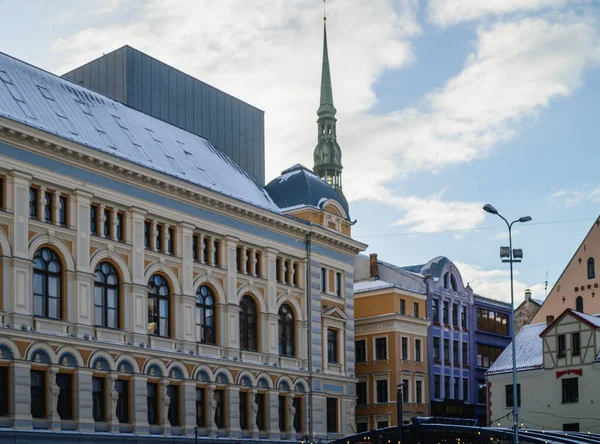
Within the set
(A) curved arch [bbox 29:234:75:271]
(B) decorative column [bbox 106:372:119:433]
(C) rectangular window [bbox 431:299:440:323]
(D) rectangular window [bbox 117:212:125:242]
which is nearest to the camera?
(A) curved arch [bbox 29:234:75:271]

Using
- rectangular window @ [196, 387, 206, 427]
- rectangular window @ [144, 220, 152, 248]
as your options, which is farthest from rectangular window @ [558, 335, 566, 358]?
rectangular window @ [144, 220, 152, 248]

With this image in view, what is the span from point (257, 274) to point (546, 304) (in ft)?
86.6

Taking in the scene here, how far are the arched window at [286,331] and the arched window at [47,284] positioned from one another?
18.3 meters

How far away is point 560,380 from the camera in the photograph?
221ft

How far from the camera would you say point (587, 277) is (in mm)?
76625

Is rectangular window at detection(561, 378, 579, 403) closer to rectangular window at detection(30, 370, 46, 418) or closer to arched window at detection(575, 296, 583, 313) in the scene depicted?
arched window at detection(575, 296, 583, 313)

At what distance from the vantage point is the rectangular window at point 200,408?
5766cm

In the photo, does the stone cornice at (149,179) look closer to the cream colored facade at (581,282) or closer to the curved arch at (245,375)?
the curved arch at (245,375)

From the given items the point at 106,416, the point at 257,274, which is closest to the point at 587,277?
the point at 257,274

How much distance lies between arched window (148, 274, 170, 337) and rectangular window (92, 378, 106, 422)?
14.7 feet

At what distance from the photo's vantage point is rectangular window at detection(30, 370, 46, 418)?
47.9 meters

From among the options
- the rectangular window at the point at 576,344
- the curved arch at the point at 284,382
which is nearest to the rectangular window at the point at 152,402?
the curved arch at the point at 284,382

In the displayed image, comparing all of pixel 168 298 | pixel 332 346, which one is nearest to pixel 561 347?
pixel 332 346

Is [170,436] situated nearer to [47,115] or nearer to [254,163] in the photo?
[47,115]
